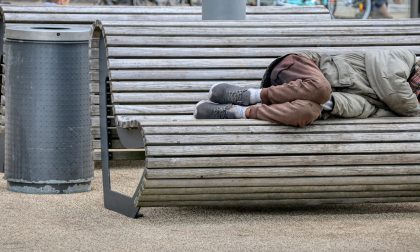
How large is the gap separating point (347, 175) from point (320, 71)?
0.60m

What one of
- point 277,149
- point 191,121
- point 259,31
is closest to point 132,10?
point 259,31

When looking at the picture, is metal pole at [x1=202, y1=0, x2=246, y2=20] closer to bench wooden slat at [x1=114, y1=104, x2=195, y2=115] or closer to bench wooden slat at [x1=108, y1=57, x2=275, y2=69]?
bench wooden slat at [x1=108, y1=57, x2=275, y2=69]

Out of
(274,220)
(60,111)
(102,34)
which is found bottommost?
(274,220)

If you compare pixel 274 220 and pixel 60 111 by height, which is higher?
pixel 60 111

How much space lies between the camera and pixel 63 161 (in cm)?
766

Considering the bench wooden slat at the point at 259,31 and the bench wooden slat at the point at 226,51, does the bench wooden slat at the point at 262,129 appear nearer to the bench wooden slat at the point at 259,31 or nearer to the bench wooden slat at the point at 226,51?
the bench wooden slat at the point at 226,51

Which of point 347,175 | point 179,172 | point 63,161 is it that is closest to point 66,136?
point 63,161

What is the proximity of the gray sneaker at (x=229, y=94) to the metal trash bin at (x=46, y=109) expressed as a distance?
109 cm

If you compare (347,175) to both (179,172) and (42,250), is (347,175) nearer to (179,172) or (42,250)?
(179,172)

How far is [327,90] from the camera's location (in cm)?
664

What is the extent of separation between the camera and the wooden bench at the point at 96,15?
28.2ft

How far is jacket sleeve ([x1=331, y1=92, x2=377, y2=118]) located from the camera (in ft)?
22.3

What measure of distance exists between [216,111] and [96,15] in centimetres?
230

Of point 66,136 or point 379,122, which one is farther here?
point 66,136
